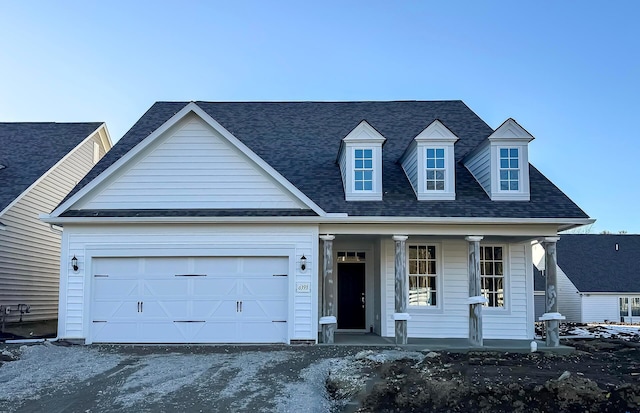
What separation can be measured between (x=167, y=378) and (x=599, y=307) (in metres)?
26.1

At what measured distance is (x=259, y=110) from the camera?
61.7ft

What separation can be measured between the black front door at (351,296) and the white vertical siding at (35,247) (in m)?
9.76

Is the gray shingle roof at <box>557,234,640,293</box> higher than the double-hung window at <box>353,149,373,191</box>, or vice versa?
the double-hung window at <box>353,149,373,191</box>

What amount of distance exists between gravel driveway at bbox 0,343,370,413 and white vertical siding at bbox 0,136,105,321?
205 inches

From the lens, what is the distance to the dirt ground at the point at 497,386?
23.7ft

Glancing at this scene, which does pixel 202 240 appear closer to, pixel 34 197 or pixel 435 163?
pixel 435 163

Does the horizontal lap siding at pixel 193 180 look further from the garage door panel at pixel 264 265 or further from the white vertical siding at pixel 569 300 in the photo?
the white vertical siding at pixel 569 300

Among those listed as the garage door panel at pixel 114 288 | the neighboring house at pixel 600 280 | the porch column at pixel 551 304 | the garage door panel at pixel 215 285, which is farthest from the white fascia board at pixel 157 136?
the neighboring house at pixel 600 280

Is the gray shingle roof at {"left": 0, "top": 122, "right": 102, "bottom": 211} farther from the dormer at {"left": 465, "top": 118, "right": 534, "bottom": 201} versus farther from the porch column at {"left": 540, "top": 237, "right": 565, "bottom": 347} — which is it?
the porch column at {"left": 540, "top": 237, "right": 565, "bottom": 347}

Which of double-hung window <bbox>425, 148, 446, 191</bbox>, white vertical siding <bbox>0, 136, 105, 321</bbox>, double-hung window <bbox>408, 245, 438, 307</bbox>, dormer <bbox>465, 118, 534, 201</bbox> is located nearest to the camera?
dormer <bbox>465, 118, 534, 201</bbox>

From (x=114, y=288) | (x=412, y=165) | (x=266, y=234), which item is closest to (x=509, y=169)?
(x=412, y=165)

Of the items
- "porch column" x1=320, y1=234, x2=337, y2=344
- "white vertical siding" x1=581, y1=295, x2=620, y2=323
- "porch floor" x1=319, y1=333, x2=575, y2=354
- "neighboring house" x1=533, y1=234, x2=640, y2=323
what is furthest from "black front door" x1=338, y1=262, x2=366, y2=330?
"white vertical siding" x1=581, y1=295, x2=620, y2=323

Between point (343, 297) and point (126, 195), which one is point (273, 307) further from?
point (126, 195)

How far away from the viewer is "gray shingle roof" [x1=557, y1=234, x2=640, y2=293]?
94.6ft
